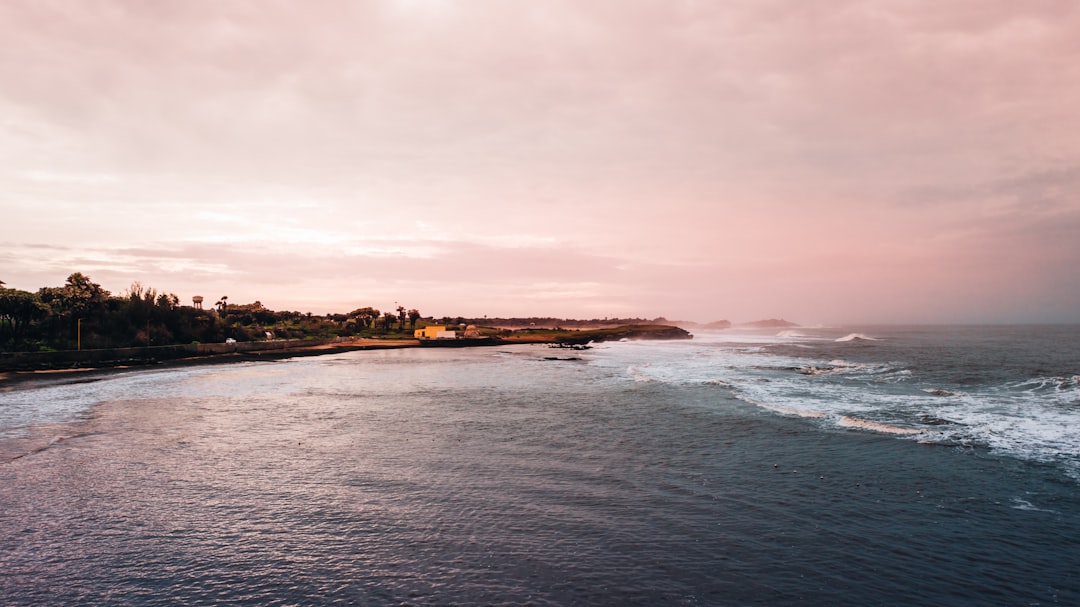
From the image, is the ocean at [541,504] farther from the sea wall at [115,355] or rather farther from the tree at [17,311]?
the tree at [17,311]

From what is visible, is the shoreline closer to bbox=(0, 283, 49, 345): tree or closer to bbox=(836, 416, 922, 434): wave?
bbox=(0, 283, 49, 345): tree

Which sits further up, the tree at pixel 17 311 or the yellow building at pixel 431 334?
the tree at pixel 17 311

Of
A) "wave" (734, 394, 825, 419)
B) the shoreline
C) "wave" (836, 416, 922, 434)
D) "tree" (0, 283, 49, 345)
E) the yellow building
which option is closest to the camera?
"wave" (836, 416, 922, 434)

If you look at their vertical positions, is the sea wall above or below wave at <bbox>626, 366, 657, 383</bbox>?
above

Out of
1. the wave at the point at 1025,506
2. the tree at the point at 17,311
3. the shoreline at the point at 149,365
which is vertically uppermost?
the tree at the point at 17,311

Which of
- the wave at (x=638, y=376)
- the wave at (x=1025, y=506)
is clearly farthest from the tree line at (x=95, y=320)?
the wave at (x=1025, y=506)

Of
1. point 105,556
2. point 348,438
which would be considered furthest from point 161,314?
point 105,556

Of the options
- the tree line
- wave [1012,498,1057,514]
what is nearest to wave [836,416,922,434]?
wave [1012,498,1057,514]
